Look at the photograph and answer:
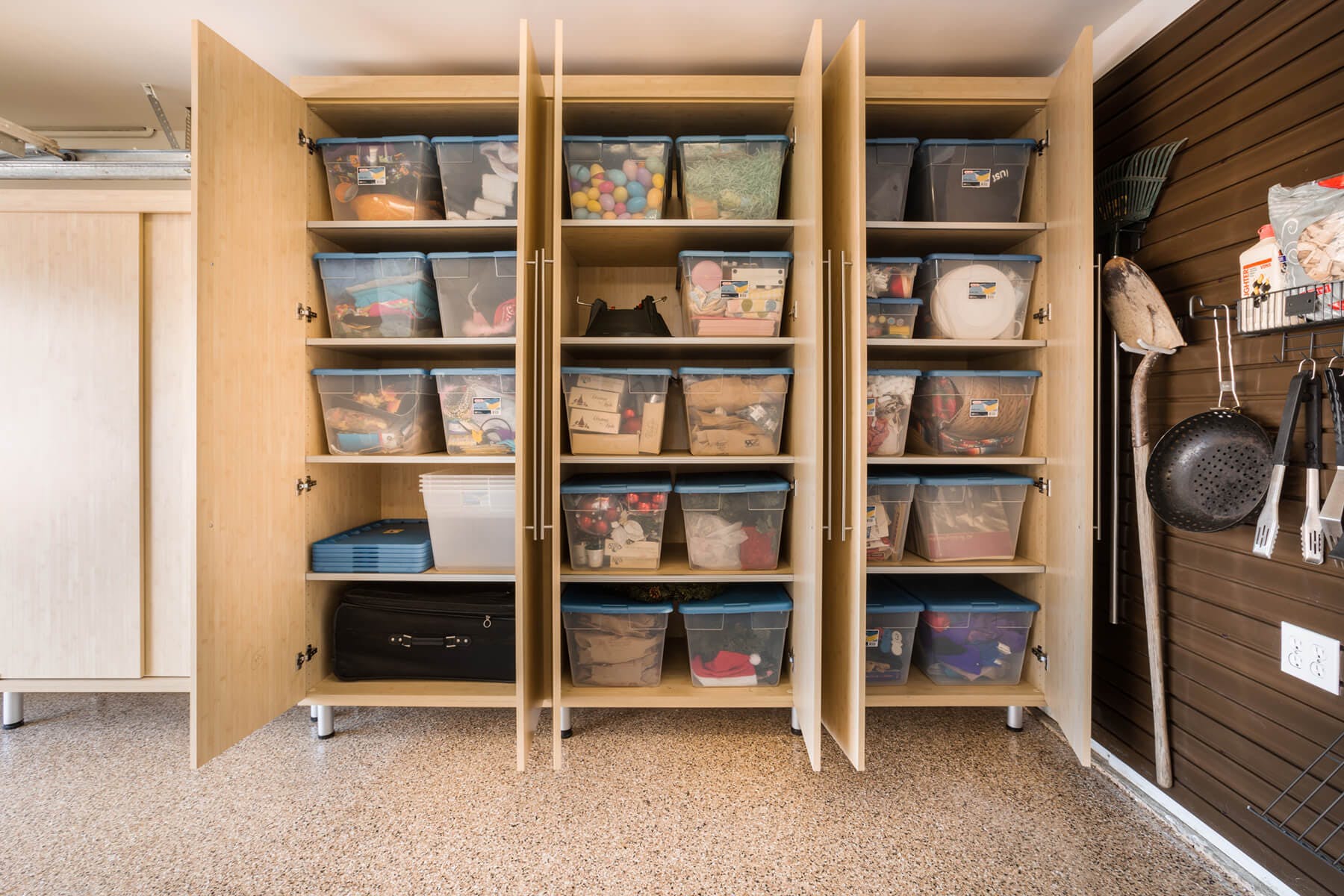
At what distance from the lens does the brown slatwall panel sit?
1.30 m

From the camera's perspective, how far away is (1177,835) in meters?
1.58

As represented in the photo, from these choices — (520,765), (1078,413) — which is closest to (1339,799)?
(1078,413)

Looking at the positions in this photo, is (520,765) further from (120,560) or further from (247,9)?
(247,9)

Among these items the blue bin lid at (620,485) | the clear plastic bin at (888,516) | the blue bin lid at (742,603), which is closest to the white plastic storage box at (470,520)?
the blue bin lid at (620,485)

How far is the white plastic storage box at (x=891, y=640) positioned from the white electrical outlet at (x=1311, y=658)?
0.86 metres

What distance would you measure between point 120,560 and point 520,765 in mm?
1628

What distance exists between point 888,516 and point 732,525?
1.75 ft

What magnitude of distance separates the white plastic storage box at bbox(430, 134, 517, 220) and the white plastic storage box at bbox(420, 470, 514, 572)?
0.91 metres

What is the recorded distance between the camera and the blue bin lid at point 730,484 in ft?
6.23

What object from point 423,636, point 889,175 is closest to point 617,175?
point 889,175

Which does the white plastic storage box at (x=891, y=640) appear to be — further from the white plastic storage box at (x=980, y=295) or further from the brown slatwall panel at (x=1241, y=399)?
the white plastic storage box at (x=980, y=295)

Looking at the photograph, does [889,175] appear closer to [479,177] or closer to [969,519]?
[969,519]

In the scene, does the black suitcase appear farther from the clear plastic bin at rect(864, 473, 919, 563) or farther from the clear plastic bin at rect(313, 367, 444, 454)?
the clear plastic bin at rect(864, 473, 919, 563)

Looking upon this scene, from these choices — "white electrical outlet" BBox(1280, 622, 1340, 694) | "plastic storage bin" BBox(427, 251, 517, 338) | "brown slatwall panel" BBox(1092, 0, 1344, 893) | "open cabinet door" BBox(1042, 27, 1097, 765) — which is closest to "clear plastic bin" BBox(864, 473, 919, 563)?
"open cabinet door" BBox(1042, 27, 1097, 765)
